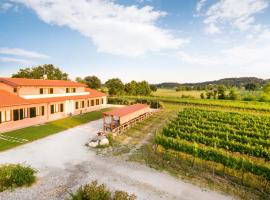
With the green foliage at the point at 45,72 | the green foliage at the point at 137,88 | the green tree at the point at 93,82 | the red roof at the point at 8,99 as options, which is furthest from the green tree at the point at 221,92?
the red roof at the point at 8,99

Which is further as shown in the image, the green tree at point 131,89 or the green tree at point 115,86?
the green tree at point 131,89

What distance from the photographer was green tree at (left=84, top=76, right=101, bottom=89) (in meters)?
70.8

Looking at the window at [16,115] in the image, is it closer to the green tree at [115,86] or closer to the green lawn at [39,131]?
the green lawn at [39,131]

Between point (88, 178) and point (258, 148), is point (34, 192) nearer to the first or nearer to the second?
point (88, 178)

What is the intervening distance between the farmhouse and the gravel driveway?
6.53 metres

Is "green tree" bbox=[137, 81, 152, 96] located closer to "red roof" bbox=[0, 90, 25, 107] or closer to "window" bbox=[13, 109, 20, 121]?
"red roof" bbox=[0, 90, 25, 107]

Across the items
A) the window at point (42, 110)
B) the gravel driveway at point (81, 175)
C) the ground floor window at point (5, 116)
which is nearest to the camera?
the gravel driveway at point (81, 175)

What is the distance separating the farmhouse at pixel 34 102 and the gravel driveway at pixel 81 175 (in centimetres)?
653

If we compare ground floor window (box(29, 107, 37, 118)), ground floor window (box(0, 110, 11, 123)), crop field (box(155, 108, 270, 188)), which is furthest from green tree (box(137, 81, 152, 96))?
ground floor window (box(0, 110, 11, 123))

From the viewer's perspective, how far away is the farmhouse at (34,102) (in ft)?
76.9

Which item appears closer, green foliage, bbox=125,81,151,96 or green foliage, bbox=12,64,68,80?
green foliage, bbox=12,64,68,80

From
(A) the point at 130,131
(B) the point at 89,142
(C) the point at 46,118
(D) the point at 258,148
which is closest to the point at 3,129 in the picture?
(C) the point at 46,118

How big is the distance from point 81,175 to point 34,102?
53.6 ft

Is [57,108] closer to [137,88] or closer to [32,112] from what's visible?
[32,112]
